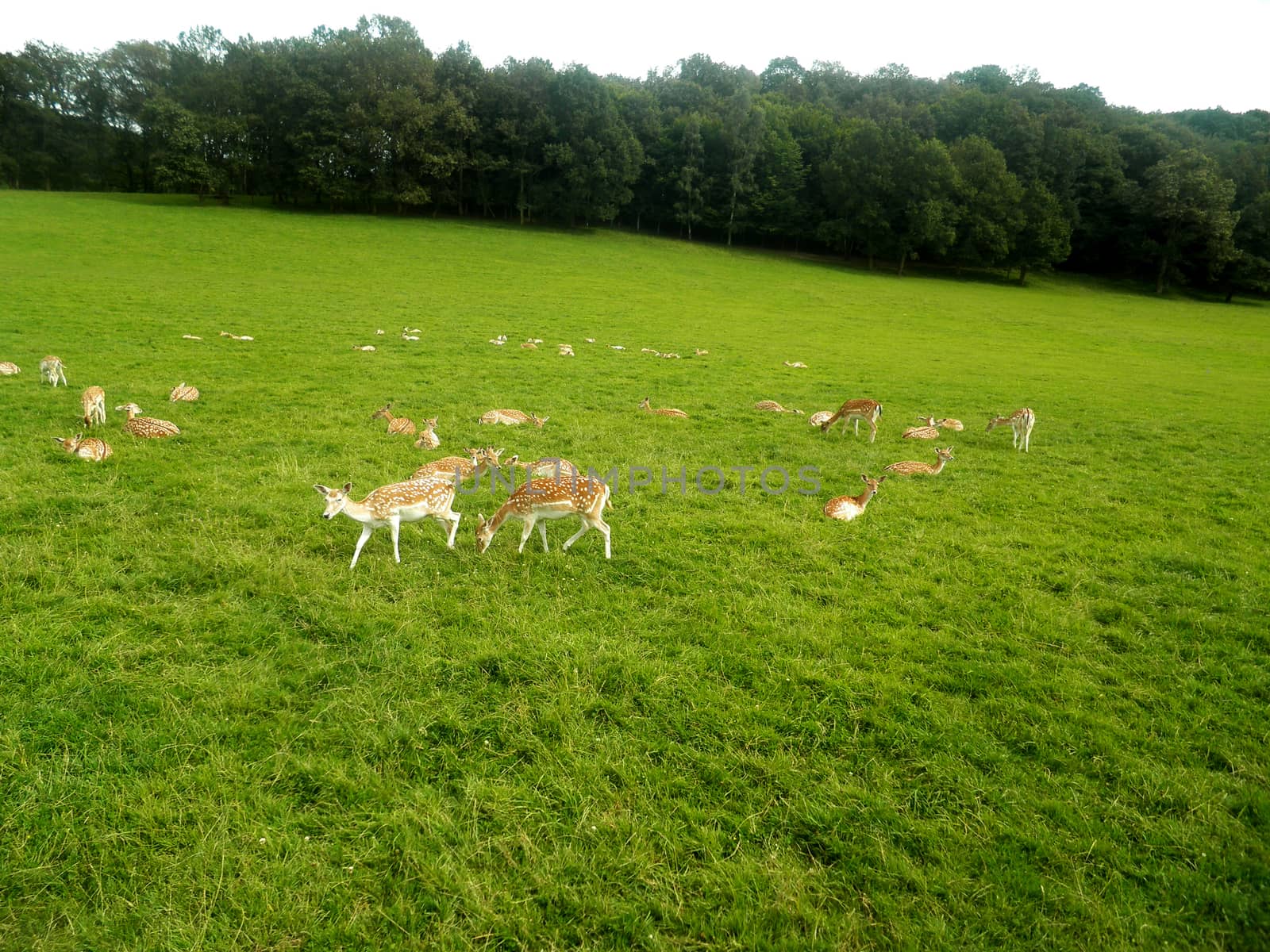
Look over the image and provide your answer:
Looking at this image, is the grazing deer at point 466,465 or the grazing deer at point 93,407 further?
the grazing deer at point 93,407

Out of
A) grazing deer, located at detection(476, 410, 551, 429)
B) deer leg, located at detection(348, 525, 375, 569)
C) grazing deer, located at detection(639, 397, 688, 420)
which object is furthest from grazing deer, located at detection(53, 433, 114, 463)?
grazing deer, located at detection(639, 397, 688, 420)

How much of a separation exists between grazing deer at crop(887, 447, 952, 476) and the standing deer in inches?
546

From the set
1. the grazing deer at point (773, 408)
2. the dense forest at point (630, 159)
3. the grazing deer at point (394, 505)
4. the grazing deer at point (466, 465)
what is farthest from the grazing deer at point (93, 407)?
the dense forest at point (630, 159)

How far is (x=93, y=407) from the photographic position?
11227 mm

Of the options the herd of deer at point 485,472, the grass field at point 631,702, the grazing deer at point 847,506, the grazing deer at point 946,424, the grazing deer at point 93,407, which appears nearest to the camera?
the grass field at point 631,702

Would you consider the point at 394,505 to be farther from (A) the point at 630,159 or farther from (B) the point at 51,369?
(A) the point at 630,159

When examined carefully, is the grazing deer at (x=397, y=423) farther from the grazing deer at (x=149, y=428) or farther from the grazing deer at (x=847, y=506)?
the grazing deer at (x=847, y=506)

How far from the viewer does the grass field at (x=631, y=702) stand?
12.3ft

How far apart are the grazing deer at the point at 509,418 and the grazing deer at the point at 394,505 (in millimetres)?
5672

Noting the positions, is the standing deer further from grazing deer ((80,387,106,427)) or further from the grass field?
grazing deer ((80,387,106,427))

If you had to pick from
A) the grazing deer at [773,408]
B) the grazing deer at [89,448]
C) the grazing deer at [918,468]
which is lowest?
the grazing deer at [89,448]

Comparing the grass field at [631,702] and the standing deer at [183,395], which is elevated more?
the standing deer at [183,395]

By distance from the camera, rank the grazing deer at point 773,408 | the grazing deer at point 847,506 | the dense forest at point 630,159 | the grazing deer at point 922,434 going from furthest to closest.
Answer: the dense forest at point 630,159 < the grazing deer at point 773,408 < the grazing deer at point 922,434 < the grazing deer at point 847,506

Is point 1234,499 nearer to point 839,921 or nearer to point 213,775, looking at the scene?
point 839,921
